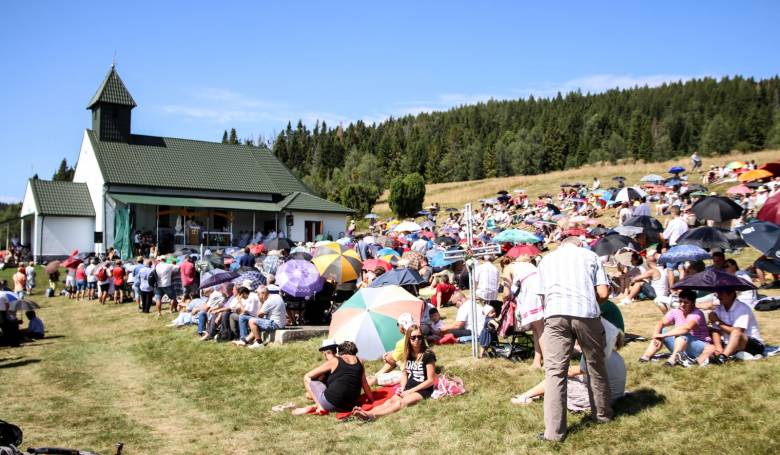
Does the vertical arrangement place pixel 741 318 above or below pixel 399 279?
below

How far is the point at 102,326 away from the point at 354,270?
25.1 feet

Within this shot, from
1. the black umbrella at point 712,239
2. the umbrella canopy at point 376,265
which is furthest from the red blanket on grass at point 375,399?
the black umbrella at point 712,239

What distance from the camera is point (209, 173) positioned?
4356 cm

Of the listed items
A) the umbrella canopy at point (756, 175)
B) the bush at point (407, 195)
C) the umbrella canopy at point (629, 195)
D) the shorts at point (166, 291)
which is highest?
the bush at point (407, 195)

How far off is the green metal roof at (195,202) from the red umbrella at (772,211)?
29143 millimetres

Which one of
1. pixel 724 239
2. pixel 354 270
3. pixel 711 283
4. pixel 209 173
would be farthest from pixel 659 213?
pixel 209 173

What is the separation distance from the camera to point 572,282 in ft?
21.7

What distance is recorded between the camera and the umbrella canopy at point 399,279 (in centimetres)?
1416

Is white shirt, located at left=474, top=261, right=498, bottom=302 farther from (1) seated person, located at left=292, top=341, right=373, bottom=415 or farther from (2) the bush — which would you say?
(2) the bush

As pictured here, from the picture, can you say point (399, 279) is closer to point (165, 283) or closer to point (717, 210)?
point (165, 283)

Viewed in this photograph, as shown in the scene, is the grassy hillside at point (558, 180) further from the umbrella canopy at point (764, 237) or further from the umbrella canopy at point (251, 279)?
the umbrella canopy at point (251, 279)

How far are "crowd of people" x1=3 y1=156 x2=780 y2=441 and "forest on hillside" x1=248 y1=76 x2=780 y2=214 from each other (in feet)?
164

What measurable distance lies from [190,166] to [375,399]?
36.9 metres

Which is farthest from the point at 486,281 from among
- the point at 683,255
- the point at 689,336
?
the point at 689,336
